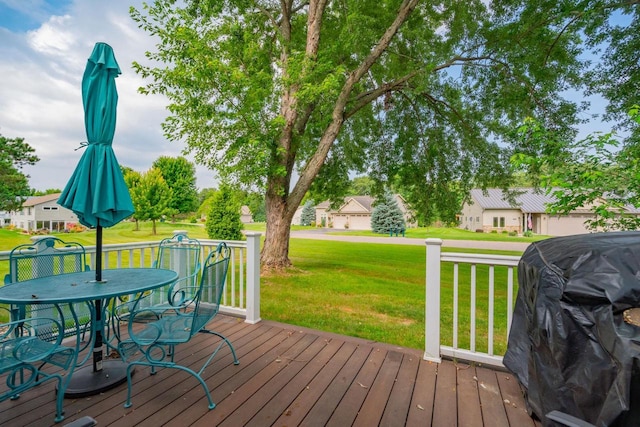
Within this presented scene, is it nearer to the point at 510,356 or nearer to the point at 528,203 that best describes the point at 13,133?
the point at 510,356

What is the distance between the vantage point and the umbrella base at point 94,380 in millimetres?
2225

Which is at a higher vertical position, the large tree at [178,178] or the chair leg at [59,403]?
the large tree at [178,178]

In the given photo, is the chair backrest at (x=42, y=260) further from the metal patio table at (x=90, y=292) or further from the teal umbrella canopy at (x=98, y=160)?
the teal umbrella canopy at (x=98, y=160)

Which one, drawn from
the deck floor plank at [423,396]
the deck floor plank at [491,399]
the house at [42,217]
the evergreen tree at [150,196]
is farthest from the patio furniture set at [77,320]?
the house at [42,217]

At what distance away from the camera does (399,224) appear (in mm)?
28781

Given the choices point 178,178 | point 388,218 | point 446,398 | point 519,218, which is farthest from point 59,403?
point 519,218

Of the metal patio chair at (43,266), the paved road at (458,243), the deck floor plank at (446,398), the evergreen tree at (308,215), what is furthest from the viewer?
the evergreen tree at (308,215)

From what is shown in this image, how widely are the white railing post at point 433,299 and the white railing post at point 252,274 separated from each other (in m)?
2.09

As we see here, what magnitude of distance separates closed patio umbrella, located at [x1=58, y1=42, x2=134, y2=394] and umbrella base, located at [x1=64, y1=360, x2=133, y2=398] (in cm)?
8

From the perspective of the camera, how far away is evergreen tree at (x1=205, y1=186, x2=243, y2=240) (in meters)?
13.8

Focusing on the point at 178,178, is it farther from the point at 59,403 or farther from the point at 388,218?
the point at 59,403

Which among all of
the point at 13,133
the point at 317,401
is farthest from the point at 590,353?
the point at 13,133

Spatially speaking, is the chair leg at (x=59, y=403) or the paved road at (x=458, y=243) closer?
the chair leg at (x=59, y=403)

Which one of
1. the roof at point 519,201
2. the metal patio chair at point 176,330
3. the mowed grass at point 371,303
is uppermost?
the roof at point 519,201
